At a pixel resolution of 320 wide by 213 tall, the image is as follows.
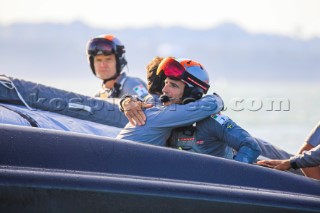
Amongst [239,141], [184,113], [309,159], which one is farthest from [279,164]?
[184,113]

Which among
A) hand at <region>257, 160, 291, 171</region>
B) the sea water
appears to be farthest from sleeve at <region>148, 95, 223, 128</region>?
the sea water

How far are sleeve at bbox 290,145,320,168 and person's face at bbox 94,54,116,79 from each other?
3.49 m

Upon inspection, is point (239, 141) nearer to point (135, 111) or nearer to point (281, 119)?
point (135, 111)

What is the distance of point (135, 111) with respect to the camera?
180 inches

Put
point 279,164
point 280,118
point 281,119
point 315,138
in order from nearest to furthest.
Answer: point 279,164 < point 315,138 < point 281,119 < point 280,118

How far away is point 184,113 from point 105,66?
338 centimetres

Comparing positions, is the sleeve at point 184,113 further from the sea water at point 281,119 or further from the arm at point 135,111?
the sea water at point 281,119

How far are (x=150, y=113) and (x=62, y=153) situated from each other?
827 mm

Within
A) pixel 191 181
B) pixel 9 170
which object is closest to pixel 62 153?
pixel 9 170

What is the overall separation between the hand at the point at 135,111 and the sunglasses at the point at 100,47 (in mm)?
3065

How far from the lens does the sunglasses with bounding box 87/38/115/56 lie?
7.66 meters

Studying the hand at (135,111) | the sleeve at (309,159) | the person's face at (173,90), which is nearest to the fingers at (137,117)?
the hand at (135,111)

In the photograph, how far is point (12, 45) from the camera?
44.7 m

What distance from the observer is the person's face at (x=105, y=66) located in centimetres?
771
